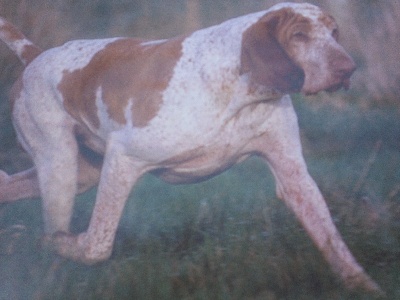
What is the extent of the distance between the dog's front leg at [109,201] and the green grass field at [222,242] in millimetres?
96

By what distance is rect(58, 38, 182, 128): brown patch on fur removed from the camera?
4277 millimetres

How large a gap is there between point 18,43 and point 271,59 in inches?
83.3

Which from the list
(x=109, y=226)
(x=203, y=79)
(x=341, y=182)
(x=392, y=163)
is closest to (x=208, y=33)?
(x=203, y=79)

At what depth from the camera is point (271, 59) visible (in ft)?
12.9

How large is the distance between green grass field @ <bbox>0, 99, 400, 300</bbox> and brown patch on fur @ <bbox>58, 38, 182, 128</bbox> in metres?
0.74

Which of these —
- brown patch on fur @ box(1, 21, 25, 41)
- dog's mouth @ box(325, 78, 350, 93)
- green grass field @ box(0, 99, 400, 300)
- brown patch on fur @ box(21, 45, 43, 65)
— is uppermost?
dog's mouth @ box(325, 78, 350, 93)

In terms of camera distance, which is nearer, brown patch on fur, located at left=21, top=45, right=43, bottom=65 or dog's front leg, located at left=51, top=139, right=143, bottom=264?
dog's front leg, located at left=51, top=139, right=143, bottom=264

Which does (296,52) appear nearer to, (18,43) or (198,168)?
(198,168)

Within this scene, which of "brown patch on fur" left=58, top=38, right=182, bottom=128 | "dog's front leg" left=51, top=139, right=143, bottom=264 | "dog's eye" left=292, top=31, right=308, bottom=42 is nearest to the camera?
"dog's eye" left=292, top=31, right=308, bottom=42

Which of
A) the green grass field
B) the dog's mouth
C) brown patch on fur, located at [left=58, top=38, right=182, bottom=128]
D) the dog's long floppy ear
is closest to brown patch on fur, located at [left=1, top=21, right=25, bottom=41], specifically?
brown patch on fur, located at [left=58, top=38, right=182, bottom=128]

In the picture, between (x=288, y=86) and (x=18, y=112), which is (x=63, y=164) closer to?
(x=18, y=112)

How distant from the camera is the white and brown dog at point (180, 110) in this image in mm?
3965

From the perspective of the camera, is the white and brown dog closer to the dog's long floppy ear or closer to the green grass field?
the dog's long floppy ear

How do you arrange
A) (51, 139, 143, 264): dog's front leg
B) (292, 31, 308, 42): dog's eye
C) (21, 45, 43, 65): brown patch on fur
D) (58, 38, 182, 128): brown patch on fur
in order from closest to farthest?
(292, 31, 308, 42): dog's eye < (58, 38, 182, 128): brown patch on fur < (51, 139, 143, 264): dog's front leg < (21, 45, 43, 65): brown patch on fur
